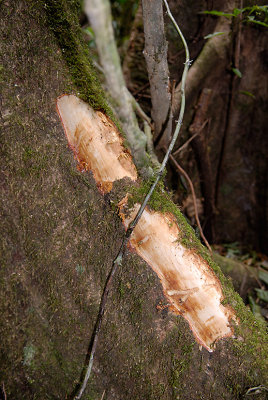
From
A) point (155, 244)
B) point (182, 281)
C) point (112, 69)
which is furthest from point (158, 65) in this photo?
point (182, 281)

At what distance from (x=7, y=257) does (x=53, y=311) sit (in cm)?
29

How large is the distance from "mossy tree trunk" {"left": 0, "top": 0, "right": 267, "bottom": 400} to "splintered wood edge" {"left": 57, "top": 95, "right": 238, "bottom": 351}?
0.13 feet

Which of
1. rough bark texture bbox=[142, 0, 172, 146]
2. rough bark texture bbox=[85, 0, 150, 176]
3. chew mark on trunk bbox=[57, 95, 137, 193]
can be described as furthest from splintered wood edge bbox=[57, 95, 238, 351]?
rough bark texture bbox=[142, 0, 172, 146]

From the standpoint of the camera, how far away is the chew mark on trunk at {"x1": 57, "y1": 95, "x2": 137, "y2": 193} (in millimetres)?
1312

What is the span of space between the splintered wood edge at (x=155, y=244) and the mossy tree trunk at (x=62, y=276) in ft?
0.13

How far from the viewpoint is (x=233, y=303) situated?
1.41m

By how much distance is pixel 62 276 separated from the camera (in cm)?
124

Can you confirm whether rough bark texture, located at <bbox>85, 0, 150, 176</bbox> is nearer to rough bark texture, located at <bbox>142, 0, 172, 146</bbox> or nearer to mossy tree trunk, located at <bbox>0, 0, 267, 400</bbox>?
mossy tree trunk, located at <bbox>0, 0, 267, 400</bbox>

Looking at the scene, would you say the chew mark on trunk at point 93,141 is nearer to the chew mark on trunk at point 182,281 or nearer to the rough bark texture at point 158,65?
the chew mark on trunk at point 182,281

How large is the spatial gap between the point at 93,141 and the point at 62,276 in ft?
1.98

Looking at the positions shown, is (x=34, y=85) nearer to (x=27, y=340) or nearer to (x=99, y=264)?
(x=99, y=264)

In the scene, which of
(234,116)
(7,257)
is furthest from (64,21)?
(234,116)

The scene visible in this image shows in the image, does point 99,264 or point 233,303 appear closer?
point 99,264

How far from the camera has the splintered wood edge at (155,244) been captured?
1.32m
